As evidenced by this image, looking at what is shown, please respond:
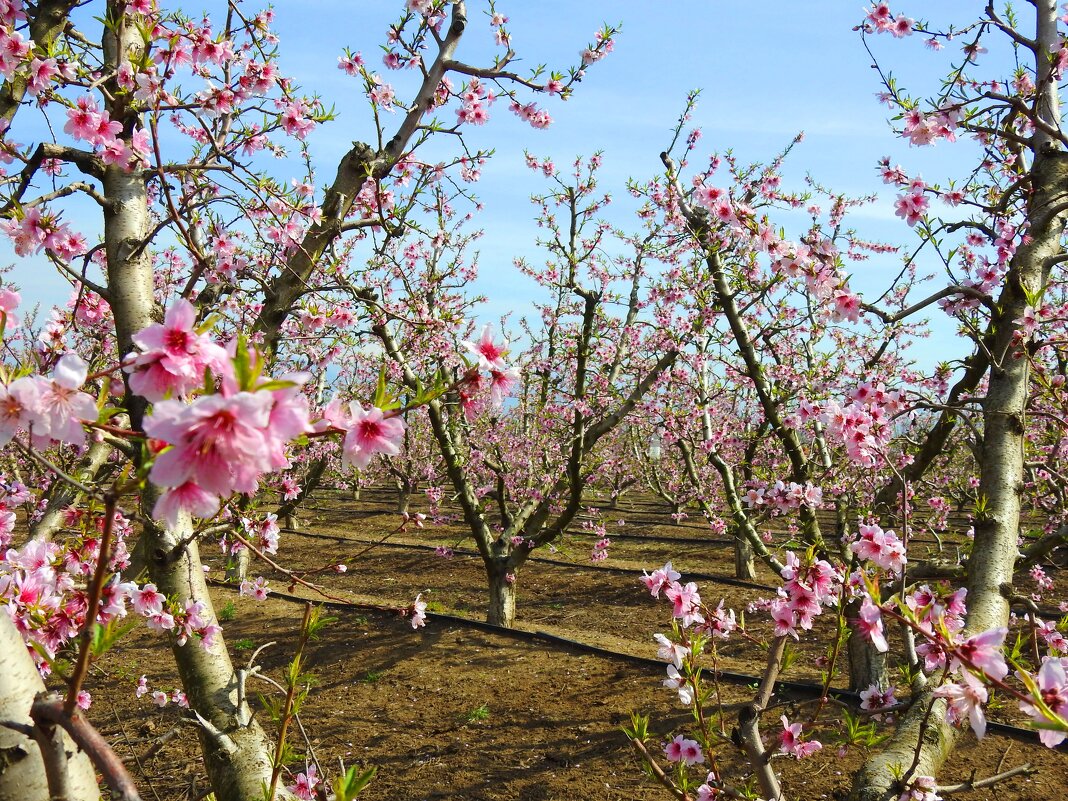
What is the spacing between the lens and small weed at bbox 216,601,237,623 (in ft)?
24.8

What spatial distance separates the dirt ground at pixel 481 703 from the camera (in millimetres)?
4188

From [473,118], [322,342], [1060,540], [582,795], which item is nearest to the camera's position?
[1060,540]

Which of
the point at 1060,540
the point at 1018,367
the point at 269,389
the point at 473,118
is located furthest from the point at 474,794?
the point at 473,118

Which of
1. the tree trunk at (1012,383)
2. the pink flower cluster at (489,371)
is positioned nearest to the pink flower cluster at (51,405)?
the pink flower cluster at (489,371)

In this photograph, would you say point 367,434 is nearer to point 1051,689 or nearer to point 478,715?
point 1051,689

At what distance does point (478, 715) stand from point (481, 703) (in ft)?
0.78

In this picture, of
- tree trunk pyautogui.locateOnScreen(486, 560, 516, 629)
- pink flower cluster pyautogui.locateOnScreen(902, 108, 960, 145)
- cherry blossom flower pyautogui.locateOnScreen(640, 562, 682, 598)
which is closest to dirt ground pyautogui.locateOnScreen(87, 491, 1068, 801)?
tree trunk pyautogui.locateOnScreen(486, 560, 516, 629)

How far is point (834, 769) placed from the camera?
420 cm

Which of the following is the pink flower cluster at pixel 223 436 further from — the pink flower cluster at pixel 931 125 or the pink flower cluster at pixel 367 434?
the pink flower cluster at pixel 931 125

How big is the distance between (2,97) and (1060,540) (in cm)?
489

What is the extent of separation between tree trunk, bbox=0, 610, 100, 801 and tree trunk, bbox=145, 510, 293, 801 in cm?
167

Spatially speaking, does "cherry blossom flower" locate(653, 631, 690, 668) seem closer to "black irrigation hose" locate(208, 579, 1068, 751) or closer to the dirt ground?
the dirt ground

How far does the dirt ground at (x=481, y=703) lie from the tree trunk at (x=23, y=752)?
821 mm

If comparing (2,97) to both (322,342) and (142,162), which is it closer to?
(142,162)
